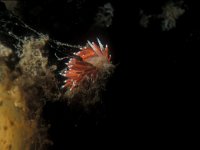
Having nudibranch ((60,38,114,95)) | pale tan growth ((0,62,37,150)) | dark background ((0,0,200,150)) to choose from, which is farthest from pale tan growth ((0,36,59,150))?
dark background ((0,0,200,150))

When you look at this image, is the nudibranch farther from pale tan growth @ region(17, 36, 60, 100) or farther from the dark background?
the dark background

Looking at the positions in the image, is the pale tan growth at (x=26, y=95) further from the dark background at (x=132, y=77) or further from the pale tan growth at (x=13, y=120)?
the dark background at (x=132, y=77)

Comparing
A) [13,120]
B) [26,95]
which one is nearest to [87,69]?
[26,95]

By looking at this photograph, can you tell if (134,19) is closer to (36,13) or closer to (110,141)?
(36,13)

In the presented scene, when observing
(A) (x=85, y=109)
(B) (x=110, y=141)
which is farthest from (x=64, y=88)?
(B) (x=110, y=141)

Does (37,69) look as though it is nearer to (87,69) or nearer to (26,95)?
(26,95)
